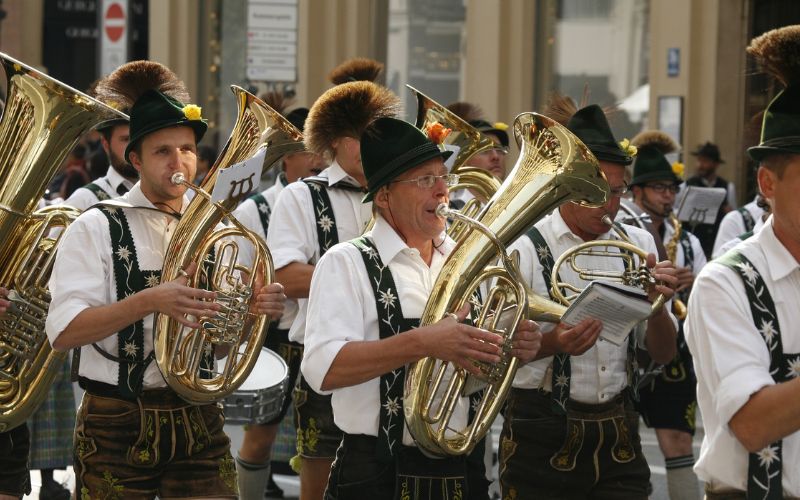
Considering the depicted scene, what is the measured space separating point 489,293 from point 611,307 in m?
0.46

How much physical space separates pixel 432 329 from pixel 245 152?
4.72 ft

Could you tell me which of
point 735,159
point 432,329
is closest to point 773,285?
A: point 432,329

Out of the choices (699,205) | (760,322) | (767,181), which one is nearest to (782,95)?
(767,181)

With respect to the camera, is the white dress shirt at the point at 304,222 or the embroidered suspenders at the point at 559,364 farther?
the white dress shirt at the point at 304,222

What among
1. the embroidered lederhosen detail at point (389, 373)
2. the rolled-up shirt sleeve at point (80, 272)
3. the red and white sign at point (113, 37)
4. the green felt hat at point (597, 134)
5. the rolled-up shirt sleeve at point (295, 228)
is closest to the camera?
the embroidered lederhosen detail at point (389, 373)

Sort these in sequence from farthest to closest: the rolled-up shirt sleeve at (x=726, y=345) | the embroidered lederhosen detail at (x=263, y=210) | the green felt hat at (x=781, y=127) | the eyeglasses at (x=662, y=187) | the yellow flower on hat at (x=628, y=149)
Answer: the eyeglasses at (x=662, y=187) < the embroidered lederhosen detail at (x=263, y=210) < the yellow flower on hat at (x=628, y=149) < the green felt hat at (x=781, y=127) < the rolled-up shirt sleeve at (x=726, y=345)

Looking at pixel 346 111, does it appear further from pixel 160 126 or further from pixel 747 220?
pixel 747 220

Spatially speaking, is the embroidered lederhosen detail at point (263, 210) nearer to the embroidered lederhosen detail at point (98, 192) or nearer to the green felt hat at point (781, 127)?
the embroidered lederhosen detail at point (98, 192)

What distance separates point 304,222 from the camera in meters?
6.34

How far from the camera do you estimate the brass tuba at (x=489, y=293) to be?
434cm

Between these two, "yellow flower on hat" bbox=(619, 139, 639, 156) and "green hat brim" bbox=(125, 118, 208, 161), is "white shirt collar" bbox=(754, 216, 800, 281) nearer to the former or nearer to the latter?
"yellow flower on hat" bbox=(619, 139, 639, 156)

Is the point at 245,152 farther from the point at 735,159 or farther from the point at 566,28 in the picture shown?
the point at 566,28

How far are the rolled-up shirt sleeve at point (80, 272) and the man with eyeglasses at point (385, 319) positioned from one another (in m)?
0.89

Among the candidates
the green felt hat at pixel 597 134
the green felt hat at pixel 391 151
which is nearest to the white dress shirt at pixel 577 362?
the green felt hat at pixel 597 134
